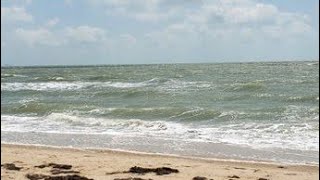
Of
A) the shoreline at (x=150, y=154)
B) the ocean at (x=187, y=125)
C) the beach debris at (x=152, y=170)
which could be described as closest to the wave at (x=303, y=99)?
the ocean at (x=187, y=125)

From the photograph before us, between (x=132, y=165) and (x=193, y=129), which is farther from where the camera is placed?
(x=193, y=129)

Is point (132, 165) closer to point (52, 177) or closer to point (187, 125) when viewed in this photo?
point (52, 177)

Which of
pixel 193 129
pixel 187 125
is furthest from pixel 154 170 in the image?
pixel 187 125

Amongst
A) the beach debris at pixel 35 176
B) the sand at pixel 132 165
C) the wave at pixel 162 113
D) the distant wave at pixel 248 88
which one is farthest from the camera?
the distant wave at pixel 248 88

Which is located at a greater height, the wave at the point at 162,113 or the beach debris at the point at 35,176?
the beach debris at the point at 35,176

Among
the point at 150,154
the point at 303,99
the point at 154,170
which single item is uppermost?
the point at 303,99

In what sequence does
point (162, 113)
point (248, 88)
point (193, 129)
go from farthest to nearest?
point (248, 88) < point (162, 113) < point (193, 129)

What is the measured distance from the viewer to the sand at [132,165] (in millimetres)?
8258

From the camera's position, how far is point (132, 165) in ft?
29.9

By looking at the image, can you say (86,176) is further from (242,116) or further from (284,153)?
(242,116)

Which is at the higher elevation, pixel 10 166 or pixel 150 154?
pixel 10 166

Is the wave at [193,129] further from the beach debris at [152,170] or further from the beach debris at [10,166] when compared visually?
the beach debris at [10,166]

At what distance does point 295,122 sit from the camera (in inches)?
572

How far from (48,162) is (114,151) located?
197 centimetres
